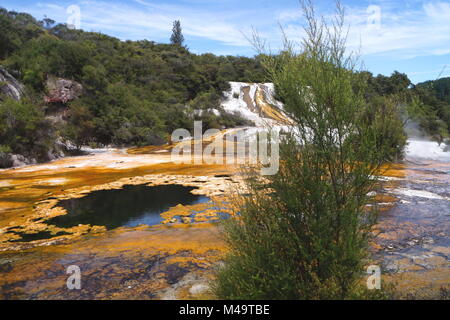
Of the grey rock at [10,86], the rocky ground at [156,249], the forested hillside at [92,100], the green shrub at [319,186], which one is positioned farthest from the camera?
the grey rock at [10,86]

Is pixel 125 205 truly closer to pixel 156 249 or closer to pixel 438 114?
pixel 156 249

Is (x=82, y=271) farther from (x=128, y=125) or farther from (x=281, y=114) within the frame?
(x=128, y=125)

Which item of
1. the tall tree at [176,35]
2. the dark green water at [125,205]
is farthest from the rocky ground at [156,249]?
the tall tree at [176,35]

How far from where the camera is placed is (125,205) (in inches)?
339

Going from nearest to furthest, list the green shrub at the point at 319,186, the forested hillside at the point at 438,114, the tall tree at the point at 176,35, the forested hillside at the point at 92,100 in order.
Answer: the green shrub at the point at 319,186, the forested hillside at the point at 438,114, the forested hillside at the point at 92,100, the tall tree at the point at 176,35

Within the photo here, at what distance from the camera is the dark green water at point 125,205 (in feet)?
24.1

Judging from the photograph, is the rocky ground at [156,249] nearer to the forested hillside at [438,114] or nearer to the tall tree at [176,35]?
the forested hillside at [438,114]

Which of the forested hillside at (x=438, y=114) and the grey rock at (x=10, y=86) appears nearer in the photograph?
the forested hillside at (x=438, y=114)

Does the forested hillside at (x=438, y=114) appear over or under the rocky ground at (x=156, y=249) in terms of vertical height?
over

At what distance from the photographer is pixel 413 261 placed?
5.02 metres

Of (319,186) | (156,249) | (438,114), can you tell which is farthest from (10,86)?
(438,114)

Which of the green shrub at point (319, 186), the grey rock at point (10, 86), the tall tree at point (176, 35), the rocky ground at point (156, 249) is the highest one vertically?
the tall tree at point (176, 35)

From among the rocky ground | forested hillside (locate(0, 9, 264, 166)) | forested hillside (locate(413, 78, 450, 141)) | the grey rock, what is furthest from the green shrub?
the grey rock

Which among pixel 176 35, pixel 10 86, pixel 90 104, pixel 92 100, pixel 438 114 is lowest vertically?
pixel 438 114
